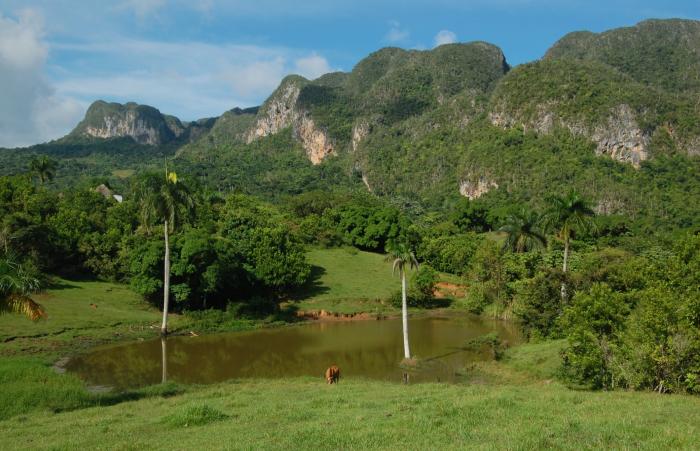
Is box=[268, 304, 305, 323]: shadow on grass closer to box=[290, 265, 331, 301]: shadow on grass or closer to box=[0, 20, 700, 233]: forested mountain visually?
box=[290, 265, 331, 301]: shadow on grass

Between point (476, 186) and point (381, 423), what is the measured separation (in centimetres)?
12988

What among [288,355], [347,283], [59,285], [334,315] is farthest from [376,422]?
[347,283]

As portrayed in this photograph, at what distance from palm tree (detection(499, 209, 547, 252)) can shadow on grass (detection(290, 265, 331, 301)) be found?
57.6ft

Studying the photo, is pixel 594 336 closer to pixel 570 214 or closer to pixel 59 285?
pixel 570 214

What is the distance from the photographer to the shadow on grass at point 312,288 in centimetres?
5131

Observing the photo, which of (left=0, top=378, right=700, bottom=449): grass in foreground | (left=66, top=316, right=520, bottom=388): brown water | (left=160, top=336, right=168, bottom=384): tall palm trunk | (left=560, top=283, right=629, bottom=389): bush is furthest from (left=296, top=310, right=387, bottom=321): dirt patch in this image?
(left=0, top=378, right=700, bottom=449): grass in foreground

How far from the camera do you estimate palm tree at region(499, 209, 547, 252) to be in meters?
47.8

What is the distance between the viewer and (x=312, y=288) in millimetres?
53531

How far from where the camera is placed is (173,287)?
41.9m

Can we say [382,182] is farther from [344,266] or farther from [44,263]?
[44,263]

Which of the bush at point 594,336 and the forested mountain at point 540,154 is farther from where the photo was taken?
the forested mountain at point 540,154

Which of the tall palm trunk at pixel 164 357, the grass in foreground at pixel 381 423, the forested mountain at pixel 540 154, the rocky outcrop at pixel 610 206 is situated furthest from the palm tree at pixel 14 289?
the rocky outcrop at pixel 610 206

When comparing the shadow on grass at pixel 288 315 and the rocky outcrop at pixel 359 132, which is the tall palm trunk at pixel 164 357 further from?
the rocky outcrop at pixel 359 132

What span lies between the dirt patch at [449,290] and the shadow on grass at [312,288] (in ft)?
36.7
